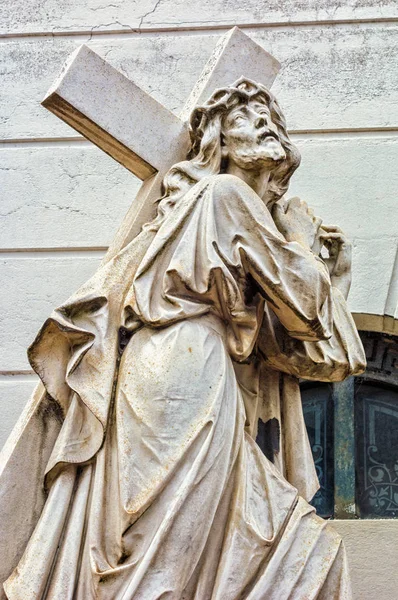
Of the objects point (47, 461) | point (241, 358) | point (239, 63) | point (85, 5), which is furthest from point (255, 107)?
point (85, 5)

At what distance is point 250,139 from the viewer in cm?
445

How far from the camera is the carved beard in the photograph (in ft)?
14.5

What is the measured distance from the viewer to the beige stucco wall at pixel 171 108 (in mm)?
5992

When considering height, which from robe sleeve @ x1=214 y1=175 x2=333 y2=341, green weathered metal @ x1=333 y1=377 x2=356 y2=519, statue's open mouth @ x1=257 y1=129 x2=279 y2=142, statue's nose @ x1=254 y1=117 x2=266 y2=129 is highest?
statue's nose @ x1=254 y1=117 x2=266 y2=129

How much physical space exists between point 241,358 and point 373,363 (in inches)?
73.3

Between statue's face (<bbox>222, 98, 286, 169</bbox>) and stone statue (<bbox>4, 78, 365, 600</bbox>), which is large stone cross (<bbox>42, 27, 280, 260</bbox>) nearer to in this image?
stone statue (<bbox>4, 78, 365, 600</bbox>)

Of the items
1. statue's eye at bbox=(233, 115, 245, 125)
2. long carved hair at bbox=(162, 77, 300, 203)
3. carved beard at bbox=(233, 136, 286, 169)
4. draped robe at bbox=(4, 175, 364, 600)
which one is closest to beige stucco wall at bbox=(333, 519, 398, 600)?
draped robe at bbox=(4, 175, 364, 600)

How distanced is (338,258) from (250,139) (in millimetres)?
Answer: 523

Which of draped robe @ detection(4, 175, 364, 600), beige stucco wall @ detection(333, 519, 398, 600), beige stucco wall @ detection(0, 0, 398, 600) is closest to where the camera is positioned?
draped robe @ detection(4, 175, 364, 600)

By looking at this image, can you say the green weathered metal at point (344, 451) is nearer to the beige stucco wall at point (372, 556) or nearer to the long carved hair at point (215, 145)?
the beige stucco wall at point (372, 556)

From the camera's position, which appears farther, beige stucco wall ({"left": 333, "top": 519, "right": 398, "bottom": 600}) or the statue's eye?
beige stucco wall ({"left": 333, "top": 519, "right": 398, "bottom": 600})

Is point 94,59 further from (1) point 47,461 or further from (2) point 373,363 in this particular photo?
(2) point 373,363

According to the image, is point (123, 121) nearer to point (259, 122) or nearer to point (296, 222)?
point (259, 122)

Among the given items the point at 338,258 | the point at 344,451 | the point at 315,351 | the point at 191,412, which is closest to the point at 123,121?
the point at 338,258
